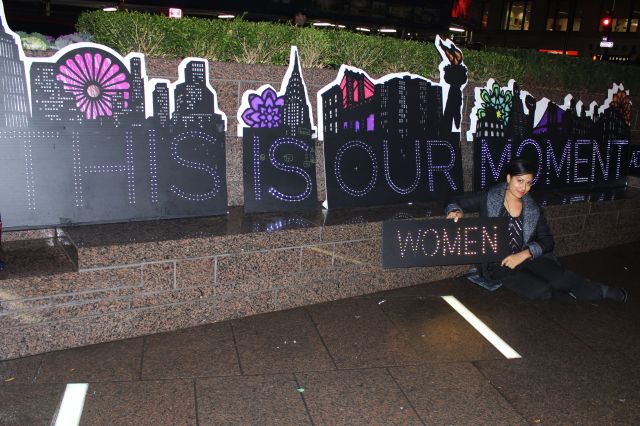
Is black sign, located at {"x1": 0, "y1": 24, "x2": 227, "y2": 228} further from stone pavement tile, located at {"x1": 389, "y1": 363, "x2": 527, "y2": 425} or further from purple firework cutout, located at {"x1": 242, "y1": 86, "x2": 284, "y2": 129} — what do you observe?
stone pavement tile, located at {"x1": 389, "y1": 363, "x2": 527, "y2": 425}

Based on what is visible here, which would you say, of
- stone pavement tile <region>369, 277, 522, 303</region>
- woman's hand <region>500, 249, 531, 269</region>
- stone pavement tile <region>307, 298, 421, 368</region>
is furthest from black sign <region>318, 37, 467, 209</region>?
woman's hand <region>500, 249, 531, 269</region>

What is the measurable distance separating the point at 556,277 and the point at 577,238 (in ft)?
6.01

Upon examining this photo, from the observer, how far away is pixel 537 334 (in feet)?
15.8

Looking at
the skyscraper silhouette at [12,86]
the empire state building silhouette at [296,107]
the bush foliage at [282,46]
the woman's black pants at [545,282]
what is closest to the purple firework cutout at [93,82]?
the skyscraper silhouette at [12,86]

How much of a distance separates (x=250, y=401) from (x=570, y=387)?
221 cm

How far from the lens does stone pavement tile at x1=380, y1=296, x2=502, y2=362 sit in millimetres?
4363

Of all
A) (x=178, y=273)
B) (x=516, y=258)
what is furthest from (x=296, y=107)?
(x=516, y=258)

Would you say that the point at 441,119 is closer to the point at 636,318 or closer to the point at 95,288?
the point at 636,318

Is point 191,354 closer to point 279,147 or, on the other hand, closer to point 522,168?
point 279,147

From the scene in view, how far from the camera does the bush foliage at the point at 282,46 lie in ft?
16.2

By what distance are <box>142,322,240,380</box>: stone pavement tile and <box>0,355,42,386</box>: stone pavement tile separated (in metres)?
0.69

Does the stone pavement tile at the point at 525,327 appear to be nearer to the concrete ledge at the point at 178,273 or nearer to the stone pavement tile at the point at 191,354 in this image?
the concrete ledge at the point at 178,273

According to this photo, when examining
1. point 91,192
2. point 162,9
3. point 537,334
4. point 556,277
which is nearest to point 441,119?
point 556,277

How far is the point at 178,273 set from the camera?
4344 millimetres
